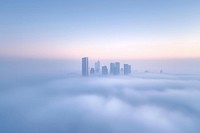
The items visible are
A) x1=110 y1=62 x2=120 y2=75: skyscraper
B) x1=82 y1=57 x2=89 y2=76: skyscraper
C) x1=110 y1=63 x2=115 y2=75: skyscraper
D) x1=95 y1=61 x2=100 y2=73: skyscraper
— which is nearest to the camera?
x1=82 y1=57 x2=89 y2=76: skyscraper

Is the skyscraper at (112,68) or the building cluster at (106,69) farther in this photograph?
the skyscraper at (112,68)

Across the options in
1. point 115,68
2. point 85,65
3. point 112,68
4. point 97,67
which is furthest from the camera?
point 97,67

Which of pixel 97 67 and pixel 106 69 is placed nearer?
pixel 106 69

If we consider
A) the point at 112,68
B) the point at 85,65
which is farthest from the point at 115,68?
the point at 85,65

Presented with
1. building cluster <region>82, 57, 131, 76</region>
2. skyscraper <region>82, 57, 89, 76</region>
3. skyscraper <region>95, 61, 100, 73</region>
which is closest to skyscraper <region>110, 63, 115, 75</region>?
building cluster <region>82, 57, 131, 76</region>

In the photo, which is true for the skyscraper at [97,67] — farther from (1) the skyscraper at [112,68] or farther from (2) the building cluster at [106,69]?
(1) the skyscraper at [112,68]

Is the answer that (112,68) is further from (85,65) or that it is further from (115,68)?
(85,65)

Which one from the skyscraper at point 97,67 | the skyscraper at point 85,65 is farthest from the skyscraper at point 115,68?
the skyscraper at point 85,65

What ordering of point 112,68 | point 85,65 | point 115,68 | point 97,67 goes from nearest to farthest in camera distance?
1. point 85,65
2. point 115,68
3. point 112,68
4. point 97,67

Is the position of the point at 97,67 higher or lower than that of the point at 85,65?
lower

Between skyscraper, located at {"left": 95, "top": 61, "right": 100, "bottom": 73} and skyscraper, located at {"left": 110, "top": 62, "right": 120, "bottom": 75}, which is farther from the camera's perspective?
skyscraper, located at {"left": 95, "top": 61, "right": 100, "bottom": 73}

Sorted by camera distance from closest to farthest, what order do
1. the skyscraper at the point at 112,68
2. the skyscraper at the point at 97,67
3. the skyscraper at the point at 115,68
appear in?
the skyscraper at the point at 115,68 < the skyscraper at the point at 112,68 < the skyscraper at the point at 97,67

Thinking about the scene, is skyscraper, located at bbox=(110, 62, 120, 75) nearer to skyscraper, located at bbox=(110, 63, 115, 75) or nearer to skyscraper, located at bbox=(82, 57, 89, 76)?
skyscraper, located at bbox=(110, 63, 115, 75)
